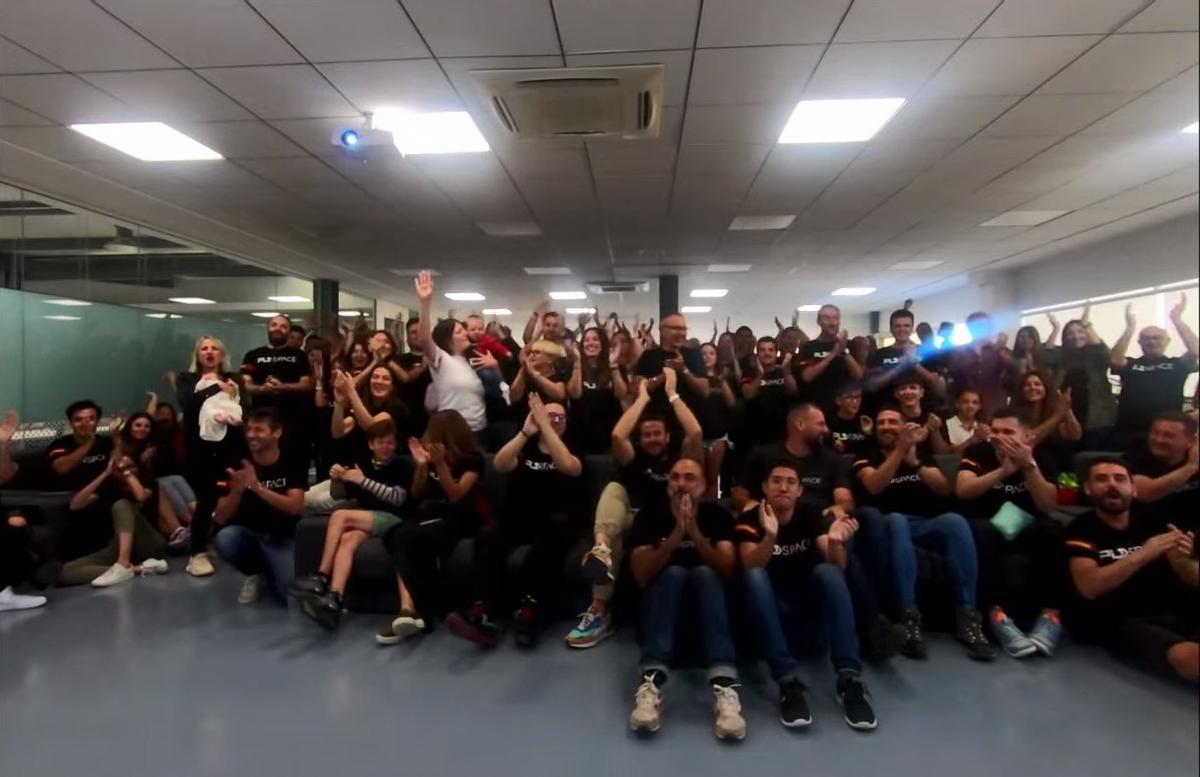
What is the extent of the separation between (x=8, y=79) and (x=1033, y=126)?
191 inches

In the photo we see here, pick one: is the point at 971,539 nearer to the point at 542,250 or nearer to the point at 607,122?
the point at 607,122

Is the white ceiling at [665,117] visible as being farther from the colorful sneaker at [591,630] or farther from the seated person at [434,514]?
the colorful sneaker at [591,630]

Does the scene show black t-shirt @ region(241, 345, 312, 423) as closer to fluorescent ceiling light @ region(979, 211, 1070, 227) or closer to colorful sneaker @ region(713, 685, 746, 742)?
colorful sneaker @ region(713, 685, 746, 742)

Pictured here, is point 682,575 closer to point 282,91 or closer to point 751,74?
point 751,74

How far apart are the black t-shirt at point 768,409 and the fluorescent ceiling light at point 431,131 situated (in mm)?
2297

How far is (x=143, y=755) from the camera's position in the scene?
1805mm

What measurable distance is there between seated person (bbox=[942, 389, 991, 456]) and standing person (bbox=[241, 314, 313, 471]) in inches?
A: 94.8

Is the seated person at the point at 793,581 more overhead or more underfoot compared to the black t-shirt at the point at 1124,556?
more underfoot

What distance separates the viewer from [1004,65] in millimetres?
2625

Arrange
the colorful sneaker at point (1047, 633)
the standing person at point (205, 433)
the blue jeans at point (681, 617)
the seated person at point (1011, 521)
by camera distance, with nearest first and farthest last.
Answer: the seated person at point (1011, 521) → the colorful sneaker at point (1047, 633) → the blue jeans at point (681, 617) → the standing person at point (205, 433)

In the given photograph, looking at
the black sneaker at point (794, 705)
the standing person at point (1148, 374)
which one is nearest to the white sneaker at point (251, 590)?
→ the black sneaker at point (794, 705)

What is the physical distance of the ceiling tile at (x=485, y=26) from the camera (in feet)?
7.54

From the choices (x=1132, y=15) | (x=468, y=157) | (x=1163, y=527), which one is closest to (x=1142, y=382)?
(x=1163, y=527)

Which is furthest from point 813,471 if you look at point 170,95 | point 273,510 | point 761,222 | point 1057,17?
point 170,95
